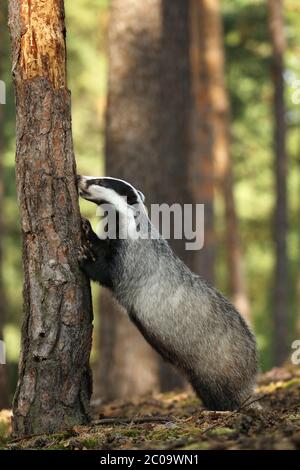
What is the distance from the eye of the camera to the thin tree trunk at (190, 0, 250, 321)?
16.4 metres

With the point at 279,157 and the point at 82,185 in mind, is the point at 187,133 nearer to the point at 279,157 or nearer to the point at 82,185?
the point at 82,185

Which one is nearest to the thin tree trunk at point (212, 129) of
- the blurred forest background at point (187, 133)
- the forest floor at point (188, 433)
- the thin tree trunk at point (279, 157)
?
the blurred forest background at point (187, 133)

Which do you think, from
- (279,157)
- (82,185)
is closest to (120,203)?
(82,185)

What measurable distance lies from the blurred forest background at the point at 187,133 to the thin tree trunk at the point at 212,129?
27 millimetres

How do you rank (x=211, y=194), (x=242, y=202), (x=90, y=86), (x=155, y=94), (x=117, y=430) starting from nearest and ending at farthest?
(x=117, y=430) < (x=155, y=94) < (x=211, y=194) < (x=90, y=86) < (x=242, y=202)

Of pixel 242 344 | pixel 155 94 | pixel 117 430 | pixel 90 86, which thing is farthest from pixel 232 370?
pixel 90 86

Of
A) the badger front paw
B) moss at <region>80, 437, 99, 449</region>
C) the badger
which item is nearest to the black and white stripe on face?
the badger

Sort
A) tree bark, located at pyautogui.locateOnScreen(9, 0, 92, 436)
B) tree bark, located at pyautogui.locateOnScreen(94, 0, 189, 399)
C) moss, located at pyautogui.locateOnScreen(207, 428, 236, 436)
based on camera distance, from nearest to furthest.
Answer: moss, located at pyautogui.locateOnScreen(207, 428, 236, 436) < tree bark, located at pyautogui.locateOnScreen(9, 0, 92, 436) < tree bark, located at pyautogui.locateOnScreen(94, 0, 189, 399)

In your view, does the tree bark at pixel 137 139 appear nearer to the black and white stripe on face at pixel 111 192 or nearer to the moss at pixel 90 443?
the black and white stripe on face at pixel 111 192

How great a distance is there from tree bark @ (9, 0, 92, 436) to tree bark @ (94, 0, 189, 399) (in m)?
3.88

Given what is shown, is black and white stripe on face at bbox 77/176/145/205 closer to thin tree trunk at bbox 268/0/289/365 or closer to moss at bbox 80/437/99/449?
moss at bbox 80/437/99/449

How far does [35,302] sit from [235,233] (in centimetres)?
1294

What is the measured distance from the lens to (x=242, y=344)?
273 inches
